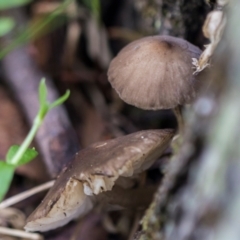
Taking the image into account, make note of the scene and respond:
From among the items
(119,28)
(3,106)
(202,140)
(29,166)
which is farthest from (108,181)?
(119,28)

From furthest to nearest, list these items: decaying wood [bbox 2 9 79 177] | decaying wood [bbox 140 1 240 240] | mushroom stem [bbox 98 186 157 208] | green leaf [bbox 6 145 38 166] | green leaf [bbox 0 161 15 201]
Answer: decaying wood [bbox 2 9 79 177] → mushroom stem [bbox 98 186 157 208] → green leaf [bbox 6 145 38 166] → green leaf [bbox 0 161 15 201] → decaying wood [bbox 140 1 240 240]

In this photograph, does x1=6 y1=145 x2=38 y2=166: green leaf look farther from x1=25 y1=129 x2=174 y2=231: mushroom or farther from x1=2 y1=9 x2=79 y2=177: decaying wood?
x1=2 y1=9 x2=79 y2=177: decaying wood

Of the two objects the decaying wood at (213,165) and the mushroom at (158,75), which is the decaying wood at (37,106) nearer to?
Result: the mushroom at (158,75)

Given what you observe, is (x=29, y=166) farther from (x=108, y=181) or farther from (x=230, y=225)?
(x=230, y=225)

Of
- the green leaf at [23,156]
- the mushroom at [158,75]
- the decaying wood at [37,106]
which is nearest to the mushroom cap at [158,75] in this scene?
the mushroom at [158,75]

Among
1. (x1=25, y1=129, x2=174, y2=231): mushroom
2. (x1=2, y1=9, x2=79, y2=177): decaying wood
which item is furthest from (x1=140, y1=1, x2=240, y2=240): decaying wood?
(x1=2, y1=9, x2=79, y2=177): decaying wood

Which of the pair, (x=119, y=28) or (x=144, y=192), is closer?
(x=144, y=192)

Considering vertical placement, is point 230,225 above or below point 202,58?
below
